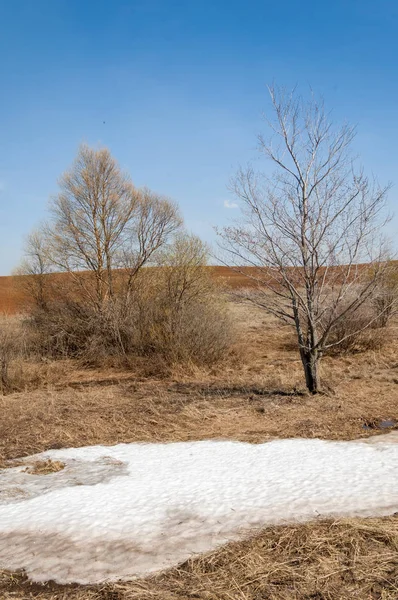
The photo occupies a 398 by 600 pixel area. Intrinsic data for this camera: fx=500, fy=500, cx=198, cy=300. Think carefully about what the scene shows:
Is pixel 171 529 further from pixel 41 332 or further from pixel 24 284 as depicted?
pixel 24 284

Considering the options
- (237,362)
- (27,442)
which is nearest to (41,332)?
(237,362)

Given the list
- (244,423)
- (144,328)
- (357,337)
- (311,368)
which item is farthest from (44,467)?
(357,337)

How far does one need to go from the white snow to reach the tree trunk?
2.40m

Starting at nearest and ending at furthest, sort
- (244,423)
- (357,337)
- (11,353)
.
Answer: (244,423) → (11,353) → (357,337)

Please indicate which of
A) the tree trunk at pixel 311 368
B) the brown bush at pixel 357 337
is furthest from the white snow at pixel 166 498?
the brown bush at pixel 357 337

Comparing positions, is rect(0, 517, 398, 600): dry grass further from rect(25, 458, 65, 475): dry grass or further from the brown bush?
the brown bush

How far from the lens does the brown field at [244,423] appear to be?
3400mm

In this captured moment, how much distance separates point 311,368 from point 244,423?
1.93m

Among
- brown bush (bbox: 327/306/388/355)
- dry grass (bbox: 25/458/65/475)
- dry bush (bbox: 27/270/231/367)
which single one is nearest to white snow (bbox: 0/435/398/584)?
dry grass (bbox: 25/458/65/475)

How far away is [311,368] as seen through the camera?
8977mm

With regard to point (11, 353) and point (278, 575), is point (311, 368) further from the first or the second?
point (11, 353)

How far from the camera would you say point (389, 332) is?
1617 cm

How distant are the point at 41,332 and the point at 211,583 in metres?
14.0

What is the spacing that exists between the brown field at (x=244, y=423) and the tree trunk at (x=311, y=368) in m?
0.24
